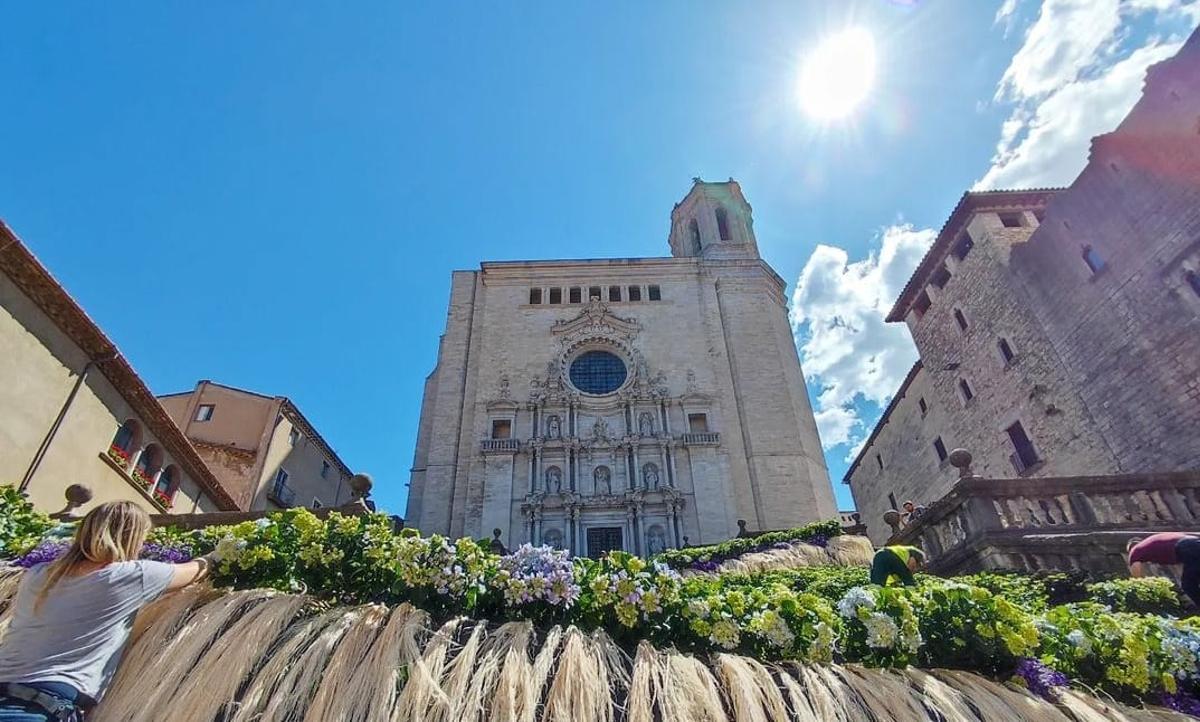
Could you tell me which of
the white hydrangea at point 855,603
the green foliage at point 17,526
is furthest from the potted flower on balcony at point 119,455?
the white hydrangea at point 855,603

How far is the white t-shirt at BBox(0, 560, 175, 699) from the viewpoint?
2191 millimetres

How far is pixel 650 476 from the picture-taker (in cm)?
2347

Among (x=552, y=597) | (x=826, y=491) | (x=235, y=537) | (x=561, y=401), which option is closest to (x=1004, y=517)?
(x=552, y=597)

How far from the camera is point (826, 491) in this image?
24.3 meters

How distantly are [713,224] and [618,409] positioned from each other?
1460 centimetres

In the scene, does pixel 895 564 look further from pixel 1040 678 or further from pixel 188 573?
pixel 188 573

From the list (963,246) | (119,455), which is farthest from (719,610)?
(963,246)

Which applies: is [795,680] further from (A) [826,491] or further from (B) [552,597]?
(A) [826,491]

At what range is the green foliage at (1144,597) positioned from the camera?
4992 mm

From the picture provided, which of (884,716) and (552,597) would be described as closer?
(884,716)

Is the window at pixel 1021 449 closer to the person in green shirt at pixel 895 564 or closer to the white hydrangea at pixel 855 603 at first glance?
the person in green shirt at pixel 895 564

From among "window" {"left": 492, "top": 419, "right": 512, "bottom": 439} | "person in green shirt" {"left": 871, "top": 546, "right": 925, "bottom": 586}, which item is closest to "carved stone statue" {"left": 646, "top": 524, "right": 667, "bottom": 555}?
"window" {"left": 492, "top": 419, "right": 512, "bottom": 439}

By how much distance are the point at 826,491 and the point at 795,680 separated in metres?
23.7

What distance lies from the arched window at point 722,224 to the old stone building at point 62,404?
28137 mm
